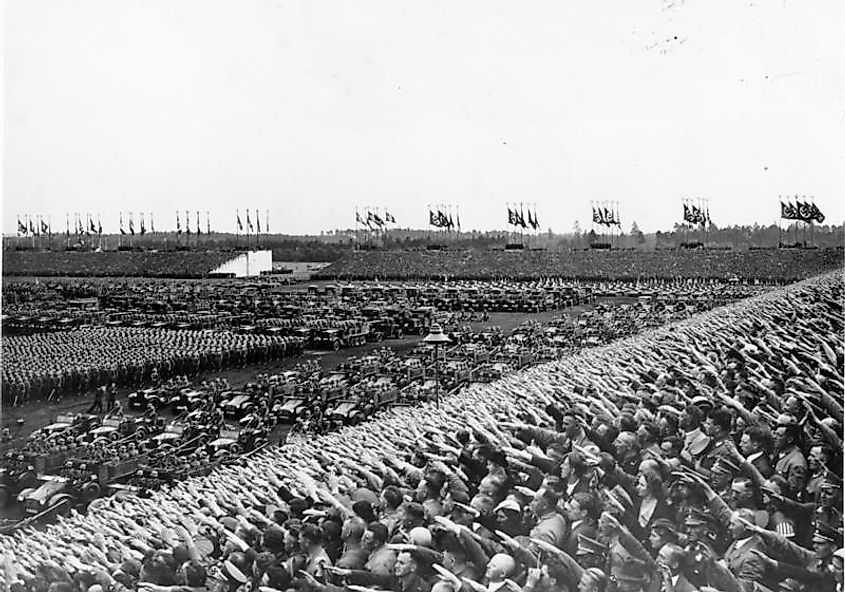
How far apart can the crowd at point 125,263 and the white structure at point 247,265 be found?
0.74 metres

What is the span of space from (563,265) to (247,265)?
25627mm

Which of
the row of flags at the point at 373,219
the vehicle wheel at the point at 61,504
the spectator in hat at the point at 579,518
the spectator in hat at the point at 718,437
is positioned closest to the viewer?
the spectator in hat at the point at 579,518

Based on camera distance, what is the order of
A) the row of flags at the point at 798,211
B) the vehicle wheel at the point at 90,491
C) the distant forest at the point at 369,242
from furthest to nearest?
the distant forest at the point at 369,242, the vehicle wheel at the point at 90,491, the row of flags at the point at 798,211

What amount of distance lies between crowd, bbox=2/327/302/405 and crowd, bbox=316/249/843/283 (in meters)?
24.0

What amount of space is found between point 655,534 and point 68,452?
37.0 feet

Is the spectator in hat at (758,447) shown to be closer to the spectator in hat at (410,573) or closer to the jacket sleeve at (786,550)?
the jacket sleeve at (786,550)

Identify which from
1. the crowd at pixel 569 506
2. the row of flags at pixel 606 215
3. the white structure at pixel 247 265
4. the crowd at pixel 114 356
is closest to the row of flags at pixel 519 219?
the row of flags at pixel 606 215

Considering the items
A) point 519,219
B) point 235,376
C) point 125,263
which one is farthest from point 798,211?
point 125,263

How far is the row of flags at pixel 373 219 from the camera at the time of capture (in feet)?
154

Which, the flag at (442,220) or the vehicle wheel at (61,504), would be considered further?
the flag at (442,220)

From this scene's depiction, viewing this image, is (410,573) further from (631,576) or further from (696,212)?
(696,212)

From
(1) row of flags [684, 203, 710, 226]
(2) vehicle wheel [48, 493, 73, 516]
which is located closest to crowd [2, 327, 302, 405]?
(2) vehicle wheel [48, 493, 73, 516]

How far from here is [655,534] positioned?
3.81 metres

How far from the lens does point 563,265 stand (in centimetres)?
5866
